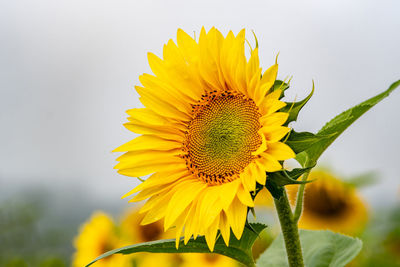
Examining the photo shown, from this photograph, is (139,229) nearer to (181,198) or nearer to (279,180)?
(181,198)

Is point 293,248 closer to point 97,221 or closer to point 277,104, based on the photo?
point 277,104

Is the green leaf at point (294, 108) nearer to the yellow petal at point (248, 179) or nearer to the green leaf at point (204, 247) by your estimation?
the yellow petal at point (248, 179)

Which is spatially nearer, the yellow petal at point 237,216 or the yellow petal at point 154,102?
the yellow petal at point 237,216

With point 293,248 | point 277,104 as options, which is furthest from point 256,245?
point 277,104

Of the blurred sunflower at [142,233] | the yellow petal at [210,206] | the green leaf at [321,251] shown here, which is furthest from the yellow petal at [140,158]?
the blurred sunflower at [142,233]

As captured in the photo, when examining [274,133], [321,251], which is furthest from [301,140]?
[321,251]

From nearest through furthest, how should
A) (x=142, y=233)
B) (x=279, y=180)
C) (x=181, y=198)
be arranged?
(x=279, y=180) < (x=181, y=198) < (x=142, y=233)
